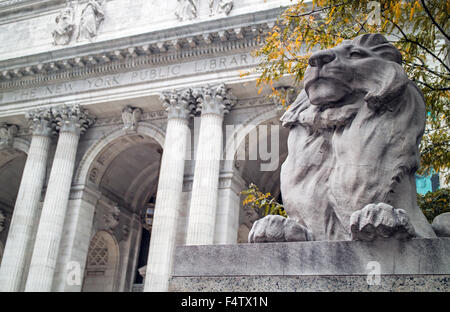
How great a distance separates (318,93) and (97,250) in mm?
22564

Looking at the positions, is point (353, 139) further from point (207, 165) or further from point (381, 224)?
point (207, 165)

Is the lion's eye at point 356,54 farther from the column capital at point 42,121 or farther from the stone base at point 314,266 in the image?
the column capital at point 42,121

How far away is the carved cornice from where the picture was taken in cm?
1825

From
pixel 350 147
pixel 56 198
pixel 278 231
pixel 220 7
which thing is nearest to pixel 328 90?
pixel 350 147

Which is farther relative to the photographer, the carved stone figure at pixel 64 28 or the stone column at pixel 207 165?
the carved stone figure at pixel 64 28

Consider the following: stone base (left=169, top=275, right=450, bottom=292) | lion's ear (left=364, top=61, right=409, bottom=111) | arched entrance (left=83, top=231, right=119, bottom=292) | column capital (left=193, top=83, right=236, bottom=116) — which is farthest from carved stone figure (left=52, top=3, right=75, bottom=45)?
stone base (left=169, top=275, right=450, bottom=292)

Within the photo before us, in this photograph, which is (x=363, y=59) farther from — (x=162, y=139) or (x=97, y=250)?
(x=97, y=250)

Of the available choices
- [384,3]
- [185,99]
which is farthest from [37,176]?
[384,3]

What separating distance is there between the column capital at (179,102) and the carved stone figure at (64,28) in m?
6.22

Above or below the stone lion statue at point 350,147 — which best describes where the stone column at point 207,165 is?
above

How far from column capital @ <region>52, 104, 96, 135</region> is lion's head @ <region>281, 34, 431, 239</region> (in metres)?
17.6

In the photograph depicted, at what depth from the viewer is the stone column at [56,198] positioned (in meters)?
18.6

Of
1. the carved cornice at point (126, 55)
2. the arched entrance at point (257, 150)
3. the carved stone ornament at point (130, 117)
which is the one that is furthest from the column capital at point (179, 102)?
the carved stone ornament at point (130, 117)

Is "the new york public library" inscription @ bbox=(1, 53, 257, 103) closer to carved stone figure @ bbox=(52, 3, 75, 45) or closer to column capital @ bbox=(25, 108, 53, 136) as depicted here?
column capital @ bbox=(25, 108, 53, 136)
